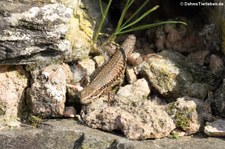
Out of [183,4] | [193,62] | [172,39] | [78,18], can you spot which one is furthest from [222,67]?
[78,18]

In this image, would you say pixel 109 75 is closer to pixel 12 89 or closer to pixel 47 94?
pixel 47 94

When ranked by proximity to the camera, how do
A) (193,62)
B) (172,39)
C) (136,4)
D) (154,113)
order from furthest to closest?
(136,4) → (172,39) → (193,62) → (154,113)

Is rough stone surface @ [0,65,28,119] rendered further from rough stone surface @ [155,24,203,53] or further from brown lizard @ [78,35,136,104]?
rough stone surface @ [155,24,203,53]

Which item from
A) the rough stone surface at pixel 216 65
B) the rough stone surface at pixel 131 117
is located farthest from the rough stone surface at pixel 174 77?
the rough stone surface at pixel 131 117

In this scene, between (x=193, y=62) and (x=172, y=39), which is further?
(x=172, y=39)

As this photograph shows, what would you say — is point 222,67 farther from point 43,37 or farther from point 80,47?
point 43,37

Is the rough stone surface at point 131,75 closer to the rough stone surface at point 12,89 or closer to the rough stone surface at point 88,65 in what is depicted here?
the rough stone surface at point 88,65
